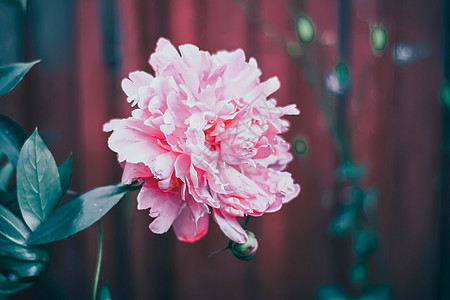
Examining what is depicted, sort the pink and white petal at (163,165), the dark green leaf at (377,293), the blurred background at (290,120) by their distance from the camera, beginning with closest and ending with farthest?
the pink and white petal at (163,165) → the blurred background at (290,120) → the dark green leaf at (377,293)

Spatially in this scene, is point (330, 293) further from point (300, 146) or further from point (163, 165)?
point (163, 165)

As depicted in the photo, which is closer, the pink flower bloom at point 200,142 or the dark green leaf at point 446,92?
the pink flower bloom at point 200,142

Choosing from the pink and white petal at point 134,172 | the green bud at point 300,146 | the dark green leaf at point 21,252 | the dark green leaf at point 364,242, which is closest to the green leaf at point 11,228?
the dark green leaf at point 21,252

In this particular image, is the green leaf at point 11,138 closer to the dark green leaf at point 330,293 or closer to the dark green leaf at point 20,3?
the dark green leaf at point 20,3

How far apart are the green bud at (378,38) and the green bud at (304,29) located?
187mm

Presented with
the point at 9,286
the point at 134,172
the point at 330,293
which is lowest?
the point at 330,293

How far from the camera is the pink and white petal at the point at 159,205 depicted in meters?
0.29

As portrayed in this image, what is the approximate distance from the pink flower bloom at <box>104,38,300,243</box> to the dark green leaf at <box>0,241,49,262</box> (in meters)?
0.12

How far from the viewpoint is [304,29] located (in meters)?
1.01

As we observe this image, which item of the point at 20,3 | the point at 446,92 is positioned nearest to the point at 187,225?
the point at 20,3

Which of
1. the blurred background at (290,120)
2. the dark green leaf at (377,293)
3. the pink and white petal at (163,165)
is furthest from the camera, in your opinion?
the dark green leaf at (377,293)

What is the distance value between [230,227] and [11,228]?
198 mm

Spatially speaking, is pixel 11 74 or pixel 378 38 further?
pixel 378 38

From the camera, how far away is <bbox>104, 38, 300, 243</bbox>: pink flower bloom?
0.29 metres
